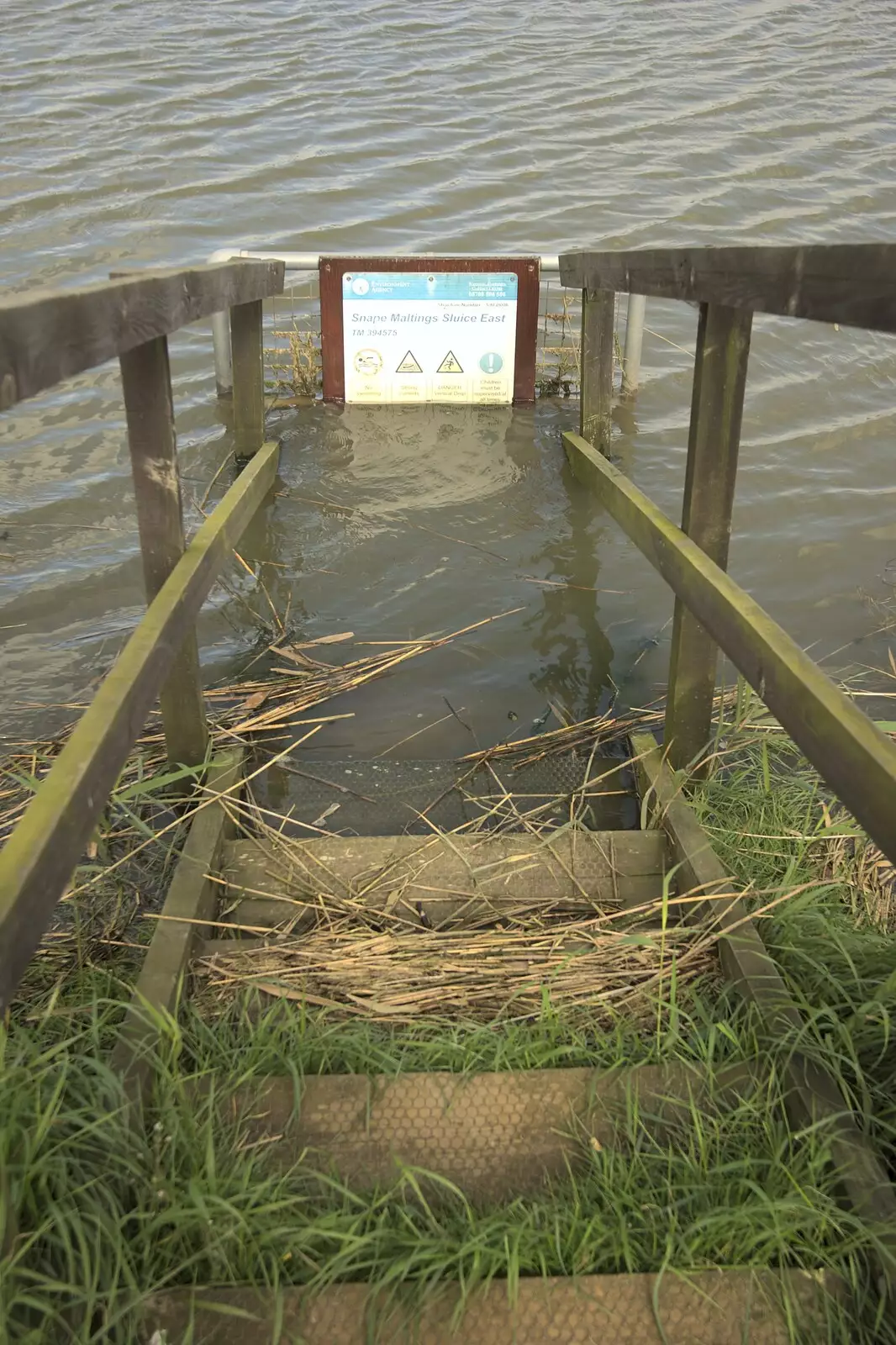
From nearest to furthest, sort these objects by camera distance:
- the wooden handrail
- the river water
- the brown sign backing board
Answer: the wooden handrail → the river water → the brown sign backing board

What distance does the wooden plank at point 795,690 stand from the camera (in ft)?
5.20

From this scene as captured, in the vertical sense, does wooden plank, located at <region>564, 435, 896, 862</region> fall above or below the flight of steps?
above

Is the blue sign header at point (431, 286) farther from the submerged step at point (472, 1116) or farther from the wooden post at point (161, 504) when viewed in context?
the submerged step at point (472, 1116)

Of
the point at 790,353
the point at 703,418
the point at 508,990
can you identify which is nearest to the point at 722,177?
the point at 790,353

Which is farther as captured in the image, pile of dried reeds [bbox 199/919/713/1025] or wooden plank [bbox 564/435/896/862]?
pile of dried reeds [bbox 199/919/713/1025]

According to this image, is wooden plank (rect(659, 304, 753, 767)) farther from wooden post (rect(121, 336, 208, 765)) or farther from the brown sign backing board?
the brown sign backing board

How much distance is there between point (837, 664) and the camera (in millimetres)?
4066

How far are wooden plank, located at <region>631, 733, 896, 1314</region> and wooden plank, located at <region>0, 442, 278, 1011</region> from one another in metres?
1.27

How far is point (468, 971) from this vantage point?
2.20 meters

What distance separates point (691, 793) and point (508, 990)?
3.15 ft

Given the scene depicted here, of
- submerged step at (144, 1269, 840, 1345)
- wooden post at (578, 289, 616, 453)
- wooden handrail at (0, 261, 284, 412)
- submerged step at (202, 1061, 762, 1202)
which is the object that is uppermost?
wooden handrail at (0, 261, 284, 412)

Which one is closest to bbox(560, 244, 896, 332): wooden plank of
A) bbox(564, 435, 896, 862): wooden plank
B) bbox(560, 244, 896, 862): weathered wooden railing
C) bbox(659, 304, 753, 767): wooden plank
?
Answer: bbox(560, 244, 896, 862): weathered wooden railing

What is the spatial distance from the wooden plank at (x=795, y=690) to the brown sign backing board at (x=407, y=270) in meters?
3.69

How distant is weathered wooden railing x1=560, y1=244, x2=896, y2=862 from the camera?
5.25 ft
